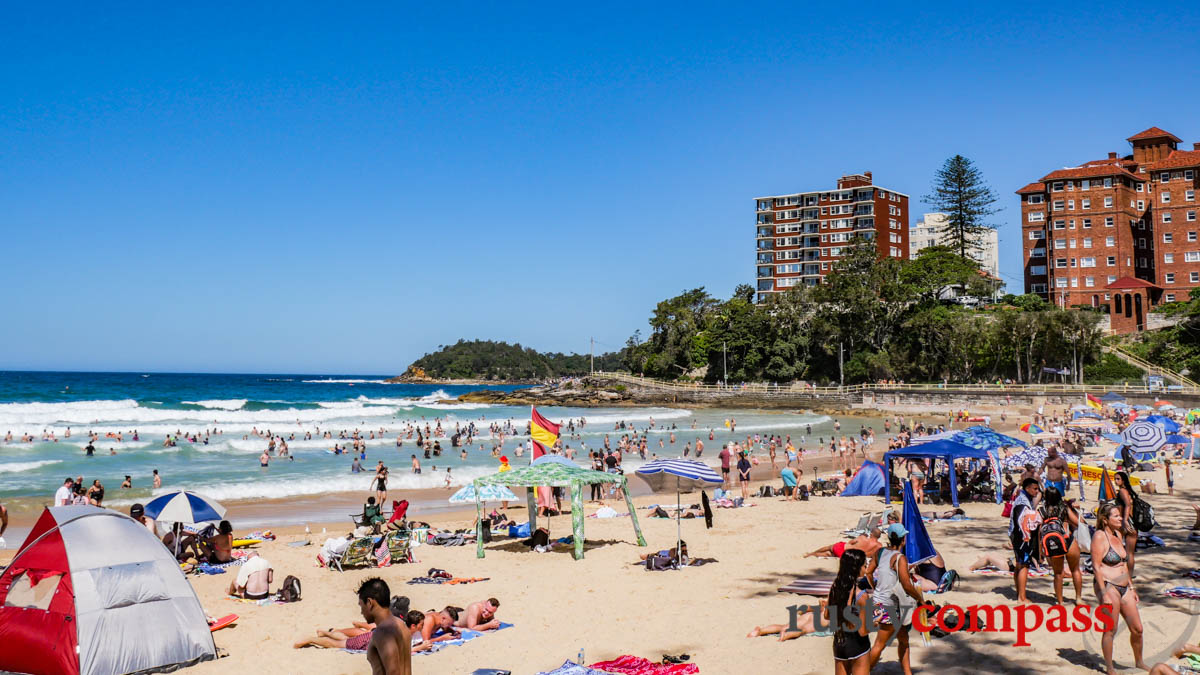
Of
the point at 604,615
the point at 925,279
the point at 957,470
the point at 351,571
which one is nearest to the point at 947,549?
the point at 604,615

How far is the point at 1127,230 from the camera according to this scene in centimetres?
6550

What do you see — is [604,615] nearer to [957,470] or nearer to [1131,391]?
[957,470]

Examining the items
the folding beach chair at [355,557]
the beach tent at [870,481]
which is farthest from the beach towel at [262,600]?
the beach tent at [870,481]

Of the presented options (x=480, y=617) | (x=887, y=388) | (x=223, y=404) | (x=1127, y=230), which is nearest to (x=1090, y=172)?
Answer: (x=1127, y=230)

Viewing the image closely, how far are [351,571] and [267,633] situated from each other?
361 cm

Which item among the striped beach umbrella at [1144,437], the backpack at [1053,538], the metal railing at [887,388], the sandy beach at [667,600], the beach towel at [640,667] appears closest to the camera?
the beach towel at [640,667]

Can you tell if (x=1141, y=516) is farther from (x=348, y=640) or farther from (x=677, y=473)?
(x=348, y=640)

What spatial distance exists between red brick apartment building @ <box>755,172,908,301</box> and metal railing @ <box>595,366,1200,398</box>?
20507 millimetres

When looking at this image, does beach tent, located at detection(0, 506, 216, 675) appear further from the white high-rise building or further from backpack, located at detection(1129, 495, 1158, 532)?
the white high-rise building

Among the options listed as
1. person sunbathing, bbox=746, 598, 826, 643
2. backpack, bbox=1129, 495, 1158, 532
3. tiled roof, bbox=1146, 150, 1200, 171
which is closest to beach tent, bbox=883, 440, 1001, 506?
backpack, bbox=1129, 495, 1158, 532

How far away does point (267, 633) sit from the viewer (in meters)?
9.55

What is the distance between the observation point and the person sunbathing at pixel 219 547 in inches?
535

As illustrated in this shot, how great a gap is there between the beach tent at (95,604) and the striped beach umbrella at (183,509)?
4.69 metres

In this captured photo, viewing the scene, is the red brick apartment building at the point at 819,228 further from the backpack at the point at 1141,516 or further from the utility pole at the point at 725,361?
the backpack at the point at 1141,516
